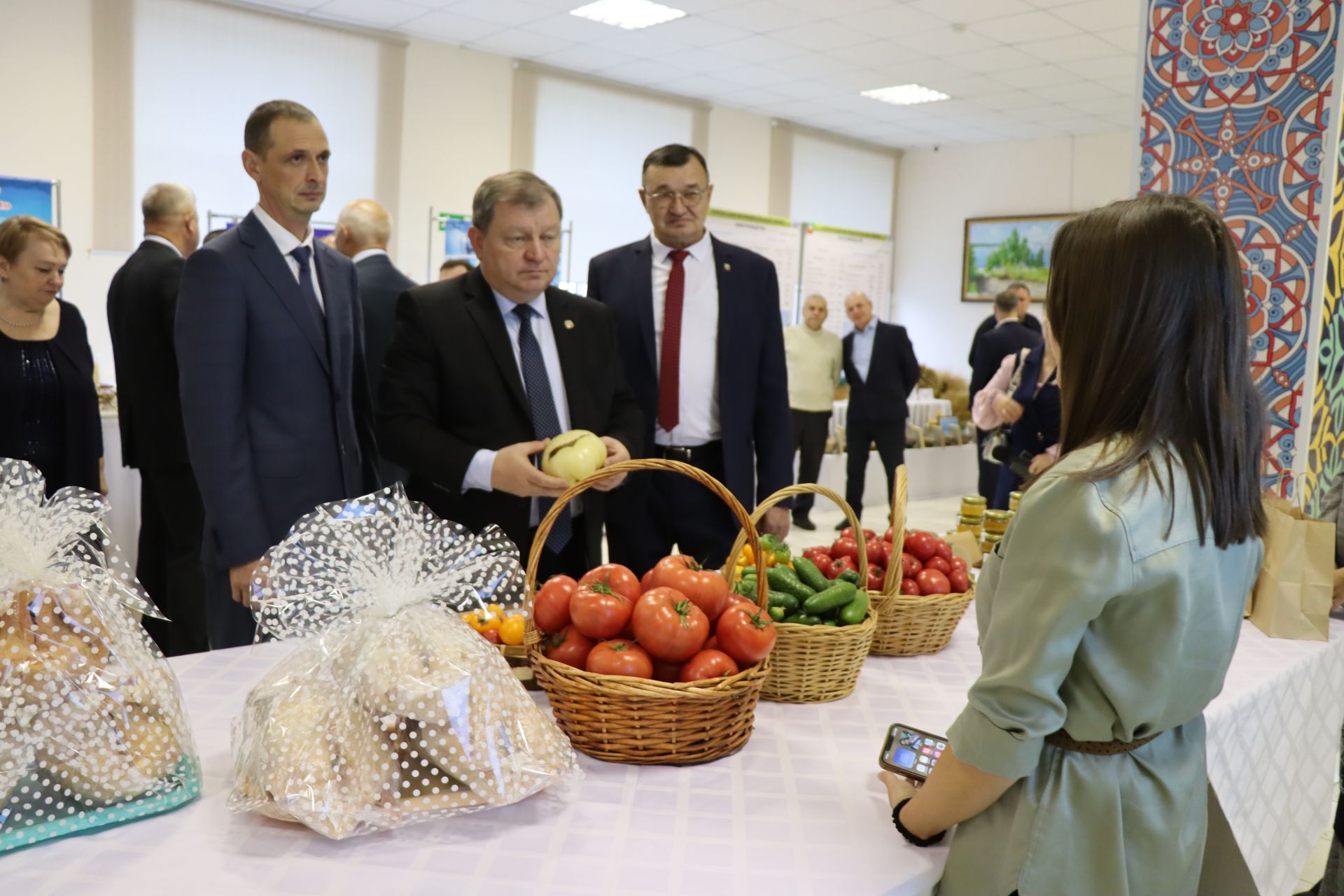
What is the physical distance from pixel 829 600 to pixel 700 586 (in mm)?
279

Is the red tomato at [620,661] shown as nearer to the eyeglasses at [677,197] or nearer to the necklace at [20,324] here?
the eyeglasses at [677,197]

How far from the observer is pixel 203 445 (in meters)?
2.29

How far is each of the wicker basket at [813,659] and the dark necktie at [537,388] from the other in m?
0.86

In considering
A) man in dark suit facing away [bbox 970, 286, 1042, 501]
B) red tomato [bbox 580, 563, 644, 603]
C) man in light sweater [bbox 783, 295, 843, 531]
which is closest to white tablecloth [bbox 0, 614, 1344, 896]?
red tomato [bbox 580, 563, 644, 603]

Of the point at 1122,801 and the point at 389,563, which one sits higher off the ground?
the point at 389,563

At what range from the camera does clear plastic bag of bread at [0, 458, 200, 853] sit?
3.69 feet

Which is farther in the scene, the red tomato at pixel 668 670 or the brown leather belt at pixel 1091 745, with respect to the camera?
the red tomato at pixel 668 670

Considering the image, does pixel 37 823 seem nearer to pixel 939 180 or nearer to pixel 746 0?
pixel 746 0

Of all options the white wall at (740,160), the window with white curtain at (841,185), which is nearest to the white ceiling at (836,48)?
the white wall at (740,160)

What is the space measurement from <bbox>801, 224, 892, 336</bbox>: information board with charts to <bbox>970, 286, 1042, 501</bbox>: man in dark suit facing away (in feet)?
11.3

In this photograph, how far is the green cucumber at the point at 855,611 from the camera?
1670 millimetres

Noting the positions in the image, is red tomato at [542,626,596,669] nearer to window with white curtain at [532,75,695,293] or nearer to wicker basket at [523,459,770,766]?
wicker basket at [523,459,770,766]

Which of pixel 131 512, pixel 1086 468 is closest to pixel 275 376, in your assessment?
pixel 1086 468

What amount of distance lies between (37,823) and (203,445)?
127 centimetres
